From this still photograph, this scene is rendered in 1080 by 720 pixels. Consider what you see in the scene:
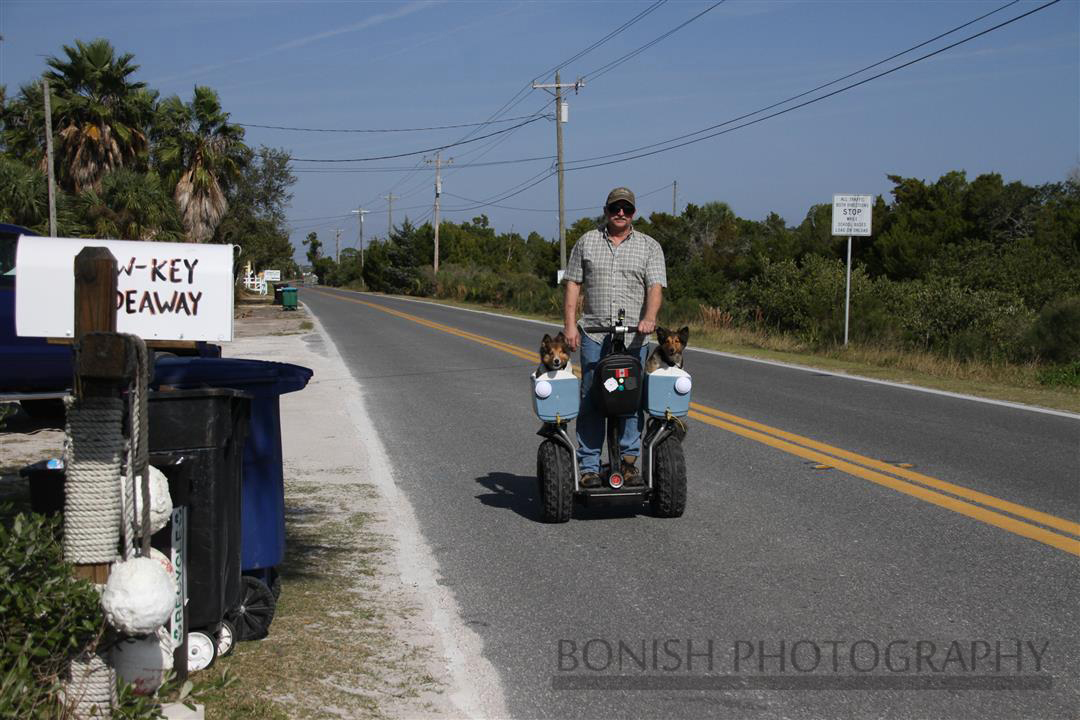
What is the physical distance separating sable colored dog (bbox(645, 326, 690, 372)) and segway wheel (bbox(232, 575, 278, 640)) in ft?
9.64

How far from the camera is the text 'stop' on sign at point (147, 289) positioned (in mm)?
4355

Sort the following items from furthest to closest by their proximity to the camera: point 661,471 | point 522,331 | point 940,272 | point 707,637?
point 940,272, point 522,331, point 661,471, point 707,637

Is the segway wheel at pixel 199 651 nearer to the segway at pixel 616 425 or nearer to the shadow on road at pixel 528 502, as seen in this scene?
the segway at pixel 616 425

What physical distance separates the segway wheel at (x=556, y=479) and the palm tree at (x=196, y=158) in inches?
1413

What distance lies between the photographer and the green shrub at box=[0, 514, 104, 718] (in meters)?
3.35

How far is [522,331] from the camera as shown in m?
30.1

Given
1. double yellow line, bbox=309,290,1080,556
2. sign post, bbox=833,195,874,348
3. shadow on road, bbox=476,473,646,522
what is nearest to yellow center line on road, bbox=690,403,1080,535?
double yellow line, bbox=309,290,1080,556

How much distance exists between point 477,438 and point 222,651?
643 cm

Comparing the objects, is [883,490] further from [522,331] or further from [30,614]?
[522,331]

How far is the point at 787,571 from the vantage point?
587 centimetres

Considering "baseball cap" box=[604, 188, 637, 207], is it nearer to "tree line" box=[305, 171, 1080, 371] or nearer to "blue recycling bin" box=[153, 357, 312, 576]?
"blue recycling bin" box=[153, 357, 312, 576]

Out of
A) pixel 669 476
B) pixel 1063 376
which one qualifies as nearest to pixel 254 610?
pixel 669 476

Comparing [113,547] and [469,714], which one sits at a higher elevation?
[113,547]

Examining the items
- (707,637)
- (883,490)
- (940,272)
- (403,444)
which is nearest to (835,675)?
(707,637)
